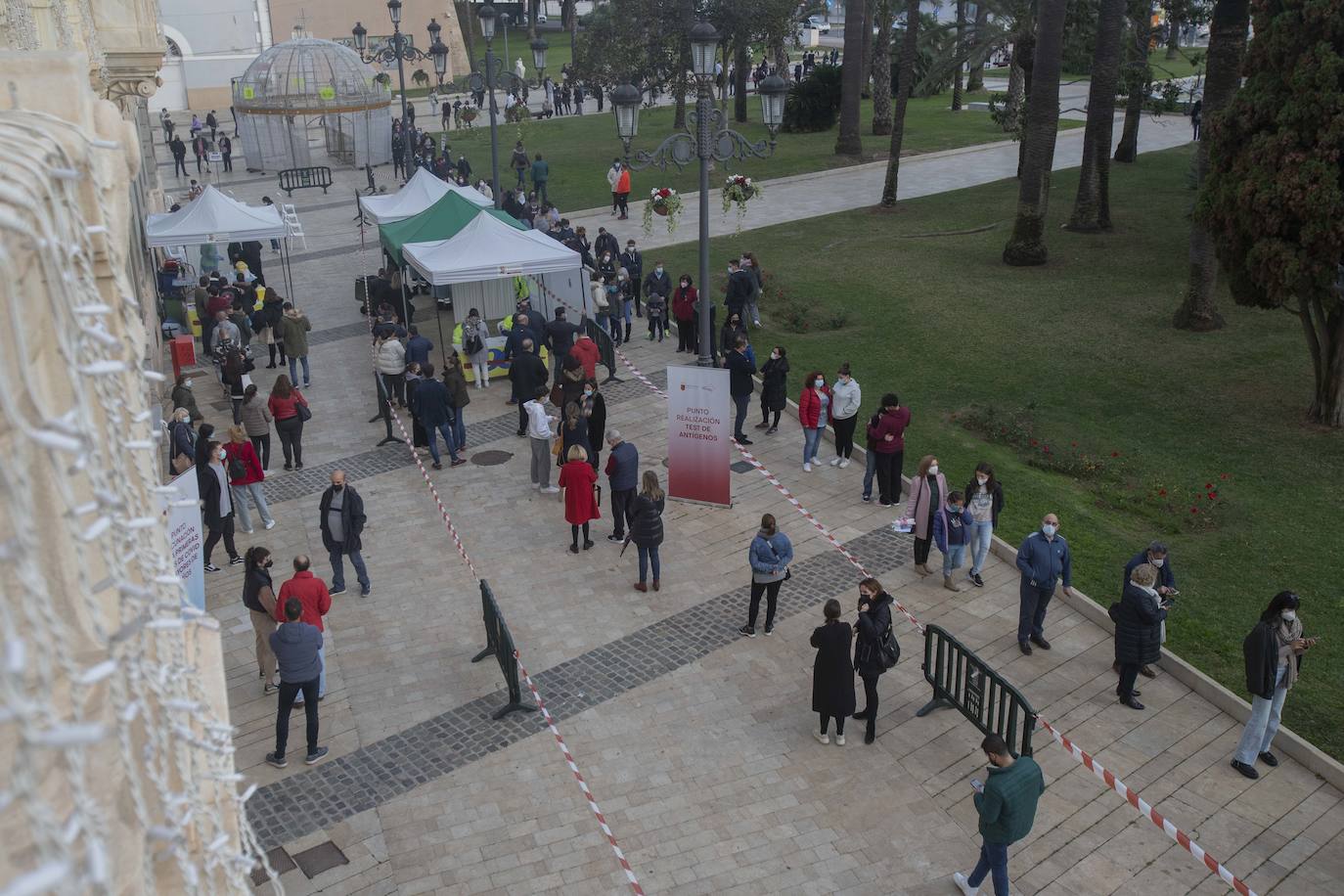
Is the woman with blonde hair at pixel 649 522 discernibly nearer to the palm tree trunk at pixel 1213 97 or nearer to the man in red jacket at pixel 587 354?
the man in red jacket at pixel 587 354

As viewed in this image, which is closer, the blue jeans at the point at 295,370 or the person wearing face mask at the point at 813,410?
the person wearing face mask at the point at 813,410

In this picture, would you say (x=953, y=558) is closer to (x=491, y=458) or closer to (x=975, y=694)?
(x=975, y=694)

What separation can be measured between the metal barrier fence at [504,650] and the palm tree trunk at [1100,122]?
20646 millimetres

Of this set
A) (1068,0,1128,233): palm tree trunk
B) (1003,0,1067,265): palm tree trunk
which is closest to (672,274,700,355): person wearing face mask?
(1003,0,1067,265): palm tree trunk

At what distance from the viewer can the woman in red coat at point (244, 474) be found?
13812 millimetres

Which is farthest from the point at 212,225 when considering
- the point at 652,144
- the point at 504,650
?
the point at 652,144

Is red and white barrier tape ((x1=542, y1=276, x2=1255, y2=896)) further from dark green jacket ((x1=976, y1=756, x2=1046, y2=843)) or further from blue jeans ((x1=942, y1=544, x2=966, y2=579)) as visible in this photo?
dark green jacket ((x1=976, y1=756, x2=1046, y2=843))

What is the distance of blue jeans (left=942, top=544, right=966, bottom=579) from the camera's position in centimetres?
1270

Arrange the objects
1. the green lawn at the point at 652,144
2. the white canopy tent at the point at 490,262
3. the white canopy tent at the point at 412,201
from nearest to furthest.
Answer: the white canopy tent at the point at 490,262, the white canopy tent at the point at 412,201, the green lawn at the point at 652,144

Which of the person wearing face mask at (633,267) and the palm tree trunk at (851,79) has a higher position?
the palm tree trunk at (851,79)

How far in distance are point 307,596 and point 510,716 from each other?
6.86 feet

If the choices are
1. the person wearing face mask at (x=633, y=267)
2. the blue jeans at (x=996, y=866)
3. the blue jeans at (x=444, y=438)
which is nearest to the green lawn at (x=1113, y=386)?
the person wearing face mask at (x=633, y=267)

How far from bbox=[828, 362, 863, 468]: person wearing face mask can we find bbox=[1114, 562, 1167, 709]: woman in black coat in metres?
5.49

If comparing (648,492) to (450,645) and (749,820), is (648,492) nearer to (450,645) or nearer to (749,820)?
(450,645)
